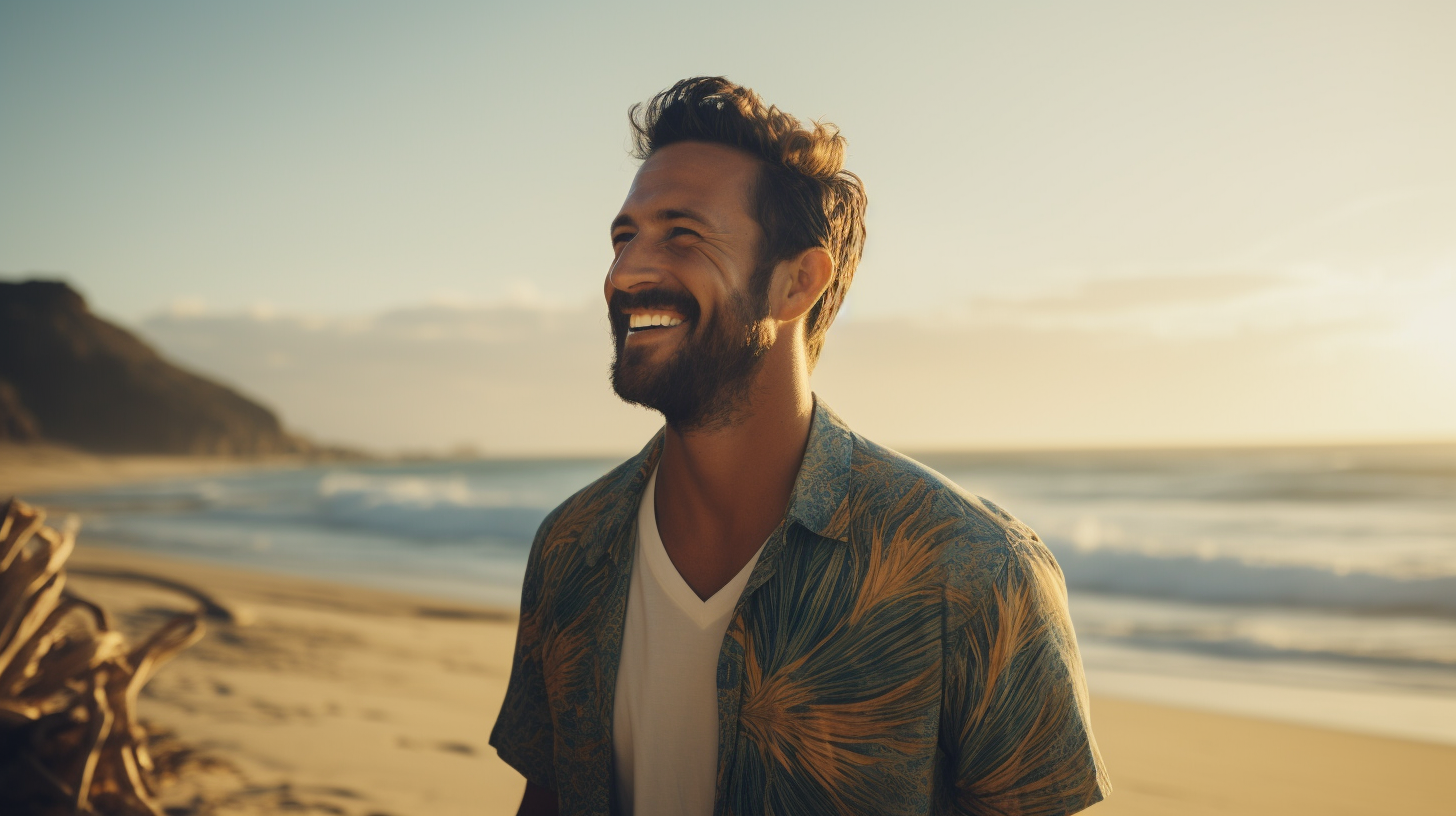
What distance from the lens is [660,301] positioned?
5.96 feet

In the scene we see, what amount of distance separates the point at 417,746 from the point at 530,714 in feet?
11.6

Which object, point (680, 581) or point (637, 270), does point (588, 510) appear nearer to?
point (680, 581)

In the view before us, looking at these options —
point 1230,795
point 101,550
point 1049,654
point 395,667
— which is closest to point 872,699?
point 1049,654

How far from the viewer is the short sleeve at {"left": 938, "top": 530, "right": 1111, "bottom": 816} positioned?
1438mm

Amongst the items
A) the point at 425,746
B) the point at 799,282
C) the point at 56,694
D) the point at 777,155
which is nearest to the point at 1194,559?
the point at 425,746

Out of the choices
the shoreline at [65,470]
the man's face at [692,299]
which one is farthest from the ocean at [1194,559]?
the man's face at [692,299]

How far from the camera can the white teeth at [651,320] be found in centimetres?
183

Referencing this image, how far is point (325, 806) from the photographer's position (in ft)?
12.8

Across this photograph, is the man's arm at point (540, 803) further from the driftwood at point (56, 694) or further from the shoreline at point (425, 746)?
the shoreline at point (425, 746)

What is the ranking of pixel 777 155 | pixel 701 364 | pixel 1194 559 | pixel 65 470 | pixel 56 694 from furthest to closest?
pixel 65 470 < pixel 1194 559 < pixel 56 694 < pixel 777 155 < pixel 701 364

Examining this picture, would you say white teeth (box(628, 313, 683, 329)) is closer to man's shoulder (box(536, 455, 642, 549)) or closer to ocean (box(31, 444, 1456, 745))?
man's shoulder (box(536, 455, 642, 549))

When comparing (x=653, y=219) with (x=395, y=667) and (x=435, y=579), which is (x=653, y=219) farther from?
(x=435, y=579)

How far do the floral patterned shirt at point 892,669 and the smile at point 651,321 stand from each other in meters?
0.39

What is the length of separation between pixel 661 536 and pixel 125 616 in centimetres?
839
